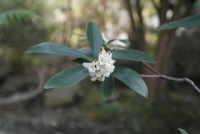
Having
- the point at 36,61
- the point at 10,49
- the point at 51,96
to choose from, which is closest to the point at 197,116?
the point at 51,96

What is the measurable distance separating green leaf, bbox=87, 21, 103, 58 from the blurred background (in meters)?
1.34

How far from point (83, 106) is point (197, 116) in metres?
1.38

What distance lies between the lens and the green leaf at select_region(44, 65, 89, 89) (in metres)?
0.58

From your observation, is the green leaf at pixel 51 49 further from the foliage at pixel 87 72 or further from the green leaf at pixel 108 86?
the green leaf at pixel 108 86

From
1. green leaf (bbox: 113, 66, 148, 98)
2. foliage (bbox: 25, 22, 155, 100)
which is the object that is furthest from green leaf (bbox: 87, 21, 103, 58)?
green leaf (bbox: 113, 66, 148, 98)

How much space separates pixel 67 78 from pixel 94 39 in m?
0.22

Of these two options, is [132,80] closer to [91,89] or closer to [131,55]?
[131,55]

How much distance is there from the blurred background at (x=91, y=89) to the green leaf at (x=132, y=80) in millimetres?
1428

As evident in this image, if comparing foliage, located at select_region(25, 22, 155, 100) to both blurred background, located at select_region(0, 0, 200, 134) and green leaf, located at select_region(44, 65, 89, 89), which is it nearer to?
green leaf, located at select_region(44, 65, 89, 89)

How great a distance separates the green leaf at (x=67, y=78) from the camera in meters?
0.58

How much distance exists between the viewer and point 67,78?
2.01 feet

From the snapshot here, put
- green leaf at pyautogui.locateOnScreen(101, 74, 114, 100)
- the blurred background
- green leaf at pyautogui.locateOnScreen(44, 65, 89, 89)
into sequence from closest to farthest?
green leaf at pyautogui.locateOnScreen(44, 65, 89, 89) → green leaf at pyautogui.locateOnScreen(101, 74, 114, 100) → the blurred background

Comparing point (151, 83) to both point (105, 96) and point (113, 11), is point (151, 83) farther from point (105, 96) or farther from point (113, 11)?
point (113, 11)

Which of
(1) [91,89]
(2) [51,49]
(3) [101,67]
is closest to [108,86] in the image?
(3) [101,67]
